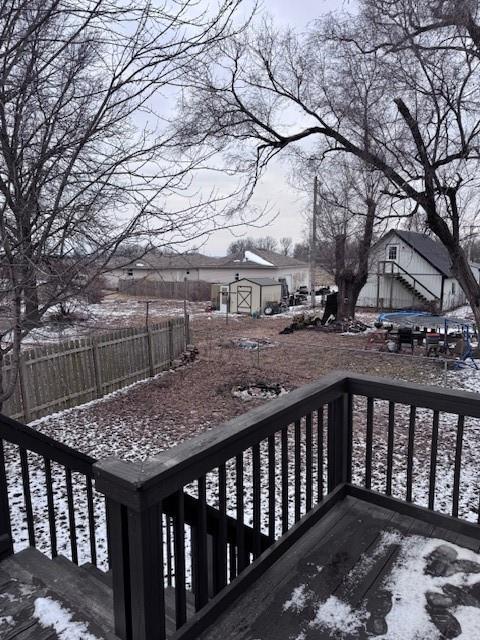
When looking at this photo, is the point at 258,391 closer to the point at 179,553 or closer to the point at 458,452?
the point at 458,452

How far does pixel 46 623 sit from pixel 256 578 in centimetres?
87

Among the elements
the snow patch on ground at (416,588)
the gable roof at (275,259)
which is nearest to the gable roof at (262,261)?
the gable roof at (275,259)

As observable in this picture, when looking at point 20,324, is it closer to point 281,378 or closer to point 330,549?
point 330,549

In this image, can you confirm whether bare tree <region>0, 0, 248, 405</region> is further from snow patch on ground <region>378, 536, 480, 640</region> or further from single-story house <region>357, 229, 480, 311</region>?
single-story house <region>357, 229, 480, 311</region>

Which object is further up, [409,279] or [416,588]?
[409,279]

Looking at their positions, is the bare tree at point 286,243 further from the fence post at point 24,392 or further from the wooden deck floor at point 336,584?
the wooden deck floor at point 336,584

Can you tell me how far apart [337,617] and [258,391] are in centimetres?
666

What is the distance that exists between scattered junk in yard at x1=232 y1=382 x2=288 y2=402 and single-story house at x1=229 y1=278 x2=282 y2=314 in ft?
46.9

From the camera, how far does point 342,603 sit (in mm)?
1777

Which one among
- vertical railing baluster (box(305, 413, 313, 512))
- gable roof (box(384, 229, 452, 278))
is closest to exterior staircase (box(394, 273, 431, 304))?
gable roof (box(384, 229, 452, 278))

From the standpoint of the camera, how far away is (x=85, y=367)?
803 centimetres

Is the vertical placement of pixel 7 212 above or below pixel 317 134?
below

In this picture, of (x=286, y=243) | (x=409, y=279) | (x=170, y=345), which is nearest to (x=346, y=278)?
(x=409, y=279)

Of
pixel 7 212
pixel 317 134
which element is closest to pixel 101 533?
pixel 7 212
